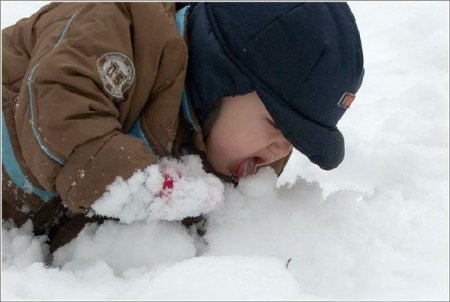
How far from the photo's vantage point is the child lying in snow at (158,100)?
99 cm

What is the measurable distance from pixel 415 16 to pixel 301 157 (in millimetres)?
1232

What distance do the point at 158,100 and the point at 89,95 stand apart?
0.57ft

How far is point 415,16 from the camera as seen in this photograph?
2.57 meters

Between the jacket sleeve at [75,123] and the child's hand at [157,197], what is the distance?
0.06 ft

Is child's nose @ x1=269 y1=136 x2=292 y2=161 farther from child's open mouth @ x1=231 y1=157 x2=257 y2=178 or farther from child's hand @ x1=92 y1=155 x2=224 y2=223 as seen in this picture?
child's hand @ x1=92 y1=155 x2=224 y2=223

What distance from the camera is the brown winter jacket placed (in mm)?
981

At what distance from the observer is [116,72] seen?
1.06 metres

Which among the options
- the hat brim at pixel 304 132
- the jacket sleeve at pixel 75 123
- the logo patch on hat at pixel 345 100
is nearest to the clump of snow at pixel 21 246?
the jacket sleeve at pixel 75 123

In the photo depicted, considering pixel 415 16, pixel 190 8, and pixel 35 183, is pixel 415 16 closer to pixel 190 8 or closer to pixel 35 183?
pixel 190 8

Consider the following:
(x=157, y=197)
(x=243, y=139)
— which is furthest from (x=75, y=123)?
(x=243, y=139)

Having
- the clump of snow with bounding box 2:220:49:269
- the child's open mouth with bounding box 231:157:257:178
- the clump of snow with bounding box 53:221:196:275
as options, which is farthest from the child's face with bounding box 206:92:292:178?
the clump of snow with bounding box 2:220:49:269

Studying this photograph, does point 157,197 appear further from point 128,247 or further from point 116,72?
point 116,72

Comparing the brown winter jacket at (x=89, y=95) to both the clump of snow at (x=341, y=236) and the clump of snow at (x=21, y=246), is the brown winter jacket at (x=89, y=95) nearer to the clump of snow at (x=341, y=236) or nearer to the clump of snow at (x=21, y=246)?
the clump of snow at (x=21, y=246)

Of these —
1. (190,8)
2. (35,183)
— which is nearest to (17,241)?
(35,183)
